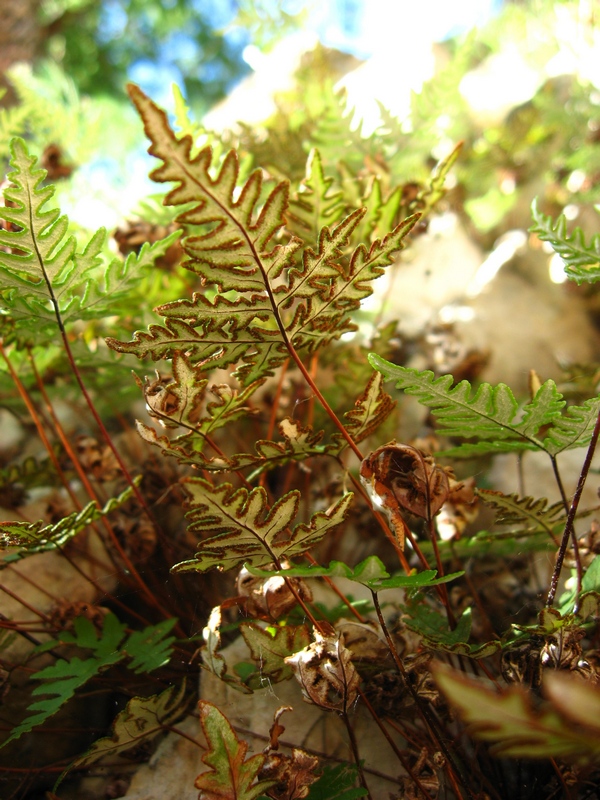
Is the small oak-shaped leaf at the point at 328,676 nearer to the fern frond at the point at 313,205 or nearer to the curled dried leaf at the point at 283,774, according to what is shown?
the curled dried leaf at the point at 283,774

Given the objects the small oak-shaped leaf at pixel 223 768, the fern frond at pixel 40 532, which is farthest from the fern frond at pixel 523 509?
the fern frond at pixel 40 532

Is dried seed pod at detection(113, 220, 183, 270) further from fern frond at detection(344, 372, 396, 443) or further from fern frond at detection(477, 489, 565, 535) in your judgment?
fern frond at detection(477, 489, 565, 535)

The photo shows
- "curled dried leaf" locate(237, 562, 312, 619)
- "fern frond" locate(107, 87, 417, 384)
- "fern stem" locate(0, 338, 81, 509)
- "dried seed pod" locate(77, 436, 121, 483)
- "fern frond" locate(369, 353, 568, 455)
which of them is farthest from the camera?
"dried seed pod" locate(77, 436, 121, 483)

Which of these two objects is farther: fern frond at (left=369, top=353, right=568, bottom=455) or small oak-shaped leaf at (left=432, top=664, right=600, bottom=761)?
fern frond at (left=369, top=353, right=568, bottom=455)

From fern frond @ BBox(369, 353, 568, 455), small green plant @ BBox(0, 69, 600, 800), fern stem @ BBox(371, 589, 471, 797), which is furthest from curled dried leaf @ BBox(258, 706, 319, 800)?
fern frond @ BBox(369, 353, 568, 455)

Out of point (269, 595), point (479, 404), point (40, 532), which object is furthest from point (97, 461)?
point (479, 404)

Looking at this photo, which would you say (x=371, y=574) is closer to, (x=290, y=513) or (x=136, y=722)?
(x=290, y=513)

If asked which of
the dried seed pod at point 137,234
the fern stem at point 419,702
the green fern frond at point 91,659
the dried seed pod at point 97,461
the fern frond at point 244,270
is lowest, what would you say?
the fern stem at point 419,702
